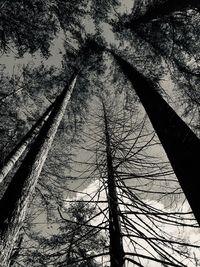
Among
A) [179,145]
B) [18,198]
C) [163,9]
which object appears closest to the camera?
[179,145]

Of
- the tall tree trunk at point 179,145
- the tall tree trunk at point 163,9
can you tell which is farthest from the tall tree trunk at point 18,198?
the tall tree trunk at point 163,9

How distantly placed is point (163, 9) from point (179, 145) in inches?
270

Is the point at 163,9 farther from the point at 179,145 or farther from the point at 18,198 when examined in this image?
the point at 18,198

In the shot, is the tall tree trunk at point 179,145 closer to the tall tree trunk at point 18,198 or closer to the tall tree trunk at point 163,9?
the tall tree trunk at point 18,198

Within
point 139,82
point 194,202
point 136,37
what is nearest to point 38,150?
point 139,82

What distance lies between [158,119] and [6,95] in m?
9.68

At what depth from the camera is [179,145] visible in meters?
2.32

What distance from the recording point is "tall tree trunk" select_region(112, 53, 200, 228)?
1899mm

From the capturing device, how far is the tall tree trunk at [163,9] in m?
6.70

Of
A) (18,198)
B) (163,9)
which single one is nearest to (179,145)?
(18,198)

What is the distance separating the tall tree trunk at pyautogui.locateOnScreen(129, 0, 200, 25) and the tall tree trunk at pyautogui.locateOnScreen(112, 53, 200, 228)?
14.7 ft

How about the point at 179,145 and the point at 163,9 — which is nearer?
the point at 179,145

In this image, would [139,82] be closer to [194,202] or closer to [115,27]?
[194,202]

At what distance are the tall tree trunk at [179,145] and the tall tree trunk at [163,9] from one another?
4.47m
